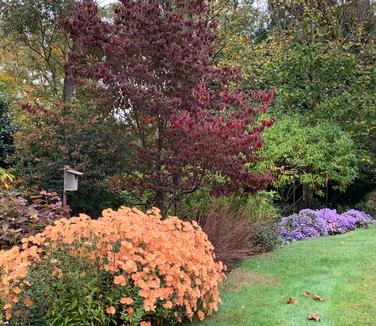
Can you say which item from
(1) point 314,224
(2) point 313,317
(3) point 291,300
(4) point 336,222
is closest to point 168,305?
(2) point 313,317

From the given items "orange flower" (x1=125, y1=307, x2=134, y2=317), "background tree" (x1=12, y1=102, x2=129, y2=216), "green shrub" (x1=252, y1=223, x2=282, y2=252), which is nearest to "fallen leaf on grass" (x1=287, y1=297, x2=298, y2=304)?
"orange flower" (x1=125, y1=307, x2=134, y2=317)

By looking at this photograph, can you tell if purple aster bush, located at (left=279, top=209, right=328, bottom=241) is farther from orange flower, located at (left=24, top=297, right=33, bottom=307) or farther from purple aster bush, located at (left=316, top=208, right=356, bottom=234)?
orange flower, located at (left=24, top=297, right=33, bottom=307)

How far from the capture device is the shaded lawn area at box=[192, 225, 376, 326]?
4953mm

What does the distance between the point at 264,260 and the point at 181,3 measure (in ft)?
14.0

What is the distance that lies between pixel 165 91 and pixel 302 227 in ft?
16.9

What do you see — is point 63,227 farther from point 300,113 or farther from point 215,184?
point 300,113

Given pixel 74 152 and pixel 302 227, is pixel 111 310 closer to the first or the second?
pixel 74 152

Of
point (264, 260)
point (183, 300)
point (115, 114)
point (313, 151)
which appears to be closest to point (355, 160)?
point (313, 151)

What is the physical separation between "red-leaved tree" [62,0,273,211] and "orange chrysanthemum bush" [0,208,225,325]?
238 cm

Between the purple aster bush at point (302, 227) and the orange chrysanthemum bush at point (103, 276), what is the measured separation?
242 inches

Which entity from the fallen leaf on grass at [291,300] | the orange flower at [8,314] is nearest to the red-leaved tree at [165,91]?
the fallen leaf on grass at [291,300]

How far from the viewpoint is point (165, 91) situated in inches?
298

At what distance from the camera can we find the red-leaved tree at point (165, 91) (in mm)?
7121

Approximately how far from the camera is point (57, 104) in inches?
349
